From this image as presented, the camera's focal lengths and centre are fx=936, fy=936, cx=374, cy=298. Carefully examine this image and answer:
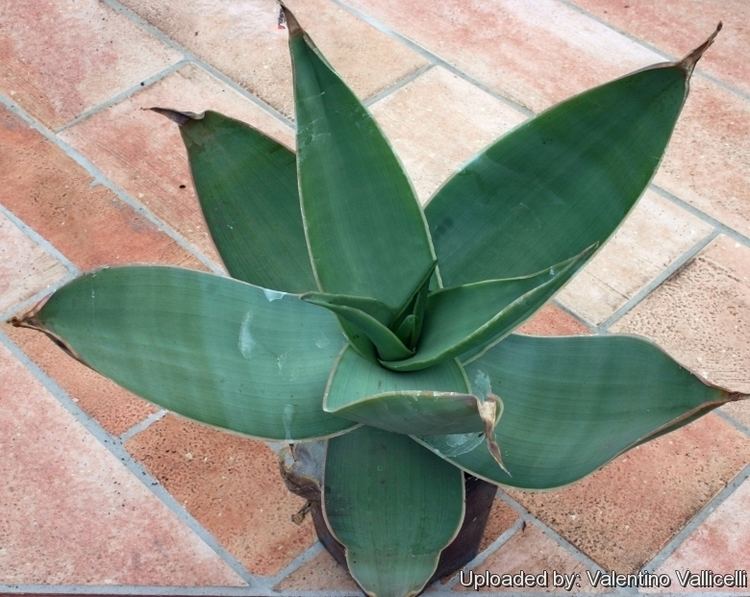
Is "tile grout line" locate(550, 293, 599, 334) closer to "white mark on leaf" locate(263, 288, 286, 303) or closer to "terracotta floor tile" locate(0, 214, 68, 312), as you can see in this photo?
"white mark on leaf" locate(263, 288, 286, 303)

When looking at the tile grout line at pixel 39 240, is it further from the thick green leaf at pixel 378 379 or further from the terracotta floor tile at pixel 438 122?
the thick green leaf at pixel 378 379

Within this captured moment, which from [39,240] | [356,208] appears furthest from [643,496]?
[39,240]

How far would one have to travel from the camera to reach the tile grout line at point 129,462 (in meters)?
1.84

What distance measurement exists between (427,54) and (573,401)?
1.93 metres

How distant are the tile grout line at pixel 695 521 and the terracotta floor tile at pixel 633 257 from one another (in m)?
0.50

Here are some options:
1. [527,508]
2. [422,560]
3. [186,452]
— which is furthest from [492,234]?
[186,452]

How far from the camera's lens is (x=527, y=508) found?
192cm

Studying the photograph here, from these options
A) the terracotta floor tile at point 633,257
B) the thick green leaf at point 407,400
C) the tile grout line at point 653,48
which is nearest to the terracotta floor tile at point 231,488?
the thick green leaf at point 407,400

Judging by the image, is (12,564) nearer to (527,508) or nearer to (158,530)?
(158,530)

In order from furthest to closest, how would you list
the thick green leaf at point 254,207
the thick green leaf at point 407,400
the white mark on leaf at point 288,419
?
the thick green leaf at point 254,207 < the white mark on leaf at point 288,419 < the thick green leaf at point 407,400

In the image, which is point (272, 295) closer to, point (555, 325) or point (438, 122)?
point (555, 325)

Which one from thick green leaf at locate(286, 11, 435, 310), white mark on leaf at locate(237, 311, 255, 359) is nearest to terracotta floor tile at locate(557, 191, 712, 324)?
thick green leaf at locate(286, 11, 435, 310)

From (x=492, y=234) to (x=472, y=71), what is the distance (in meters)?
1.68

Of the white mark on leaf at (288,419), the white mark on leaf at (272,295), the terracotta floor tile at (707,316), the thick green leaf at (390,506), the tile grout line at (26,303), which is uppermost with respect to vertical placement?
the white mark on leaf at (272,295)
